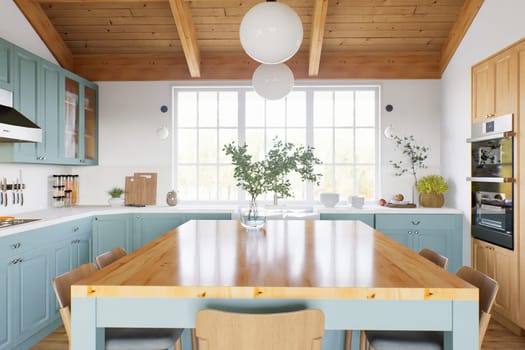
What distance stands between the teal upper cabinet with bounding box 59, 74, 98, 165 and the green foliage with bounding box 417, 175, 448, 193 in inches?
154

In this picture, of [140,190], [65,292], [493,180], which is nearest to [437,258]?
[493,180]

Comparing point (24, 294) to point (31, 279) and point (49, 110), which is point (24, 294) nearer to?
point (31, 279)

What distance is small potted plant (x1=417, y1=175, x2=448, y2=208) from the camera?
4578 mm

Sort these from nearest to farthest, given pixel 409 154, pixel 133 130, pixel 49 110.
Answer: pixel 49 110
pixel 409 154
pixel 133 130

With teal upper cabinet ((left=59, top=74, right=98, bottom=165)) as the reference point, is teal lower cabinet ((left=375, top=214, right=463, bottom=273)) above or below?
below

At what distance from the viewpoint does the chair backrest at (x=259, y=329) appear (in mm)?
1202

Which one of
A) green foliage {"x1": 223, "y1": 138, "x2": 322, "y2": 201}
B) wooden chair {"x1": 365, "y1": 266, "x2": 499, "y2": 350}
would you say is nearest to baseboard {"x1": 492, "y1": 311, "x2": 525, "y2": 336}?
wooden chair {"x1": 365, "y1": 266, "x2": 499, "y2": 350}

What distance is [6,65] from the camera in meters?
3.25

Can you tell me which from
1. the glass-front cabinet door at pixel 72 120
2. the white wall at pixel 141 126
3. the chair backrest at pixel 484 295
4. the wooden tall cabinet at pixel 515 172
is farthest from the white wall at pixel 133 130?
the chair backrest at pixel 484 295

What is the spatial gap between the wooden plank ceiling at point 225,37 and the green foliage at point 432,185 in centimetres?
128

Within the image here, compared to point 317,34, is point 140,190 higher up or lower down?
lower down

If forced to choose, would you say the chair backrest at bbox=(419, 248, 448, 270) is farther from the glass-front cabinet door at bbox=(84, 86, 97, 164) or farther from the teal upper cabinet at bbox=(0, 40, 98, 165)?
the glass-front cabinet door at bbox=(84, 86, 97, 164)

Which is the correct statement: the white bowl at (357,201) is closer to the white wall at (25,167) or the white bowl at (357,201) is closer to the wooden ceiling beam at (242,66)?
the wooden ceiling beam at (242,66)

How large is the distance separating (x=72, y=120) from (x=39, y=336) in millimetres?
2224
